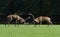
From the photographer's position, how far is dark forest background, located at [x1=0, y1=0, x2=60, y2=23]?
92.3 feet

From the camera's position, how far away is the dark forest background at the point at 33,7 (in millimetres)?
28141

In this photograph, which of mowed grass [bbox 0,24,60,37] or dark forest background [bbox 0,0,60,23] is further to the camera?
dark forest background [bbox 0,0,60,23]

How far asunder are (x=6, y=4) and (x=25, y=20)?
2767 mm

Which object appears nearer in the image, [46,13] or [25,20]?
[25,20]

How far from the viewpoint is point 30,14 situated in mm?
27703

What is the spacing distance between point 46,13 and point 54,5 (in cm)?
102

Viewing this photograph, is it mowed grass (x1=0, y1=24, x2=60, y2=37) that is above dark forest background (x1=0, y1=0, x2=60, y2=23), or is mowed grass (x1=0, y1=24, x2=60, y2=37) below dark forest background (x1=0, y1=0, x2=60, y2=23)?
below

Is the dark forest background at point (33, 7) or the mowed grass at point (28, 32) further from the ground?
the dark forest background at point (33, 7)

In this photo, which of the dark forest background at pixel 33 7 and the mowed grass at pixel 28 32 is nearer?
the mowed grass at pixel 28 32

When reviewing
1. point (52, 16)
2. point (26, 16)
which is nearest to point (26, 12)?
point (26, 16)

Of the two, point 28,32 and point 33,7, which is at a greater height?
point 33,7

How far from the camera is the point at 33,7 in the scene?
28.3 m

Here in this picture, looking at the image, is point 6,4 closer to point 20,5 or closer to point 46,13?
point 20,5

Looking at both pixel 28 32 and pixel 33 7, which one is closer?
pixel 28 32
